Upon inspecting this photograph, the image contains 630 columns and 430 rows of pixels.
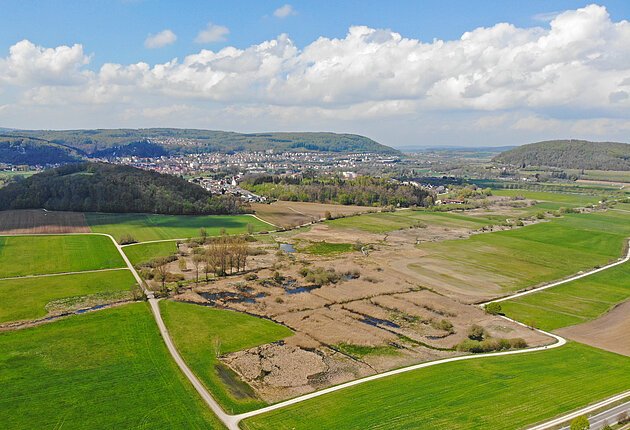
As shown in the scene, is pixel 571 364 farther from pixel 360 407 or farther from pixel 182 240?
pixel 182 240

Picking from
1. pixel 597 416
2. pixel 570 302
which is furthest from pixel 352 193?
pixel 597 416

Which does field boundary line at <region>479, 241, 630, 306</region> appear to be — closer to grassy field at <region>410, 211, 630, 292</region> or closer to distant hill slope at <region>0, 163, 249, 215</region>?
grassy field at <region>410, 211, 630, 292</region>

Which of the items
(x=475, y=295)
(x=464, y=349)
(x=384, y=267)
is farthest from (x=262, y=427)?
(x=384, y=267)

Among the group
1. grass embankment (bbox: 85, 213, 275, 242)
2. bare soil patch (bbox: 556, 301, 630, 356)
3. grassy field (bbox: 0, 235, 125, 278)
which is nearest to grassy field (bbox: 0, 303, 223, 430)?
grassy field (bbox: 0, 235, 125, 278)

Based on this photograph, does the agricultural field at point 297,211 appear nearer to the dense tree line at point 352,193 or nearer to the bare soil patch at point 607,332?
the dense tree line at point 352,193

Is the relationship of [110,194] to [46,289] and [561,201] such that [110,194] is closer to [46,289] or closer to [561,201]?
[46,289]

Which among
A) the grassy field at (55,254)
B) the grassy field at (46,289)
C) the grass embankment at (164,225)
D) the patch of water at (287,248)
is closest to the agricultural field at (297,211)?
the grass embankment at (164,225)
